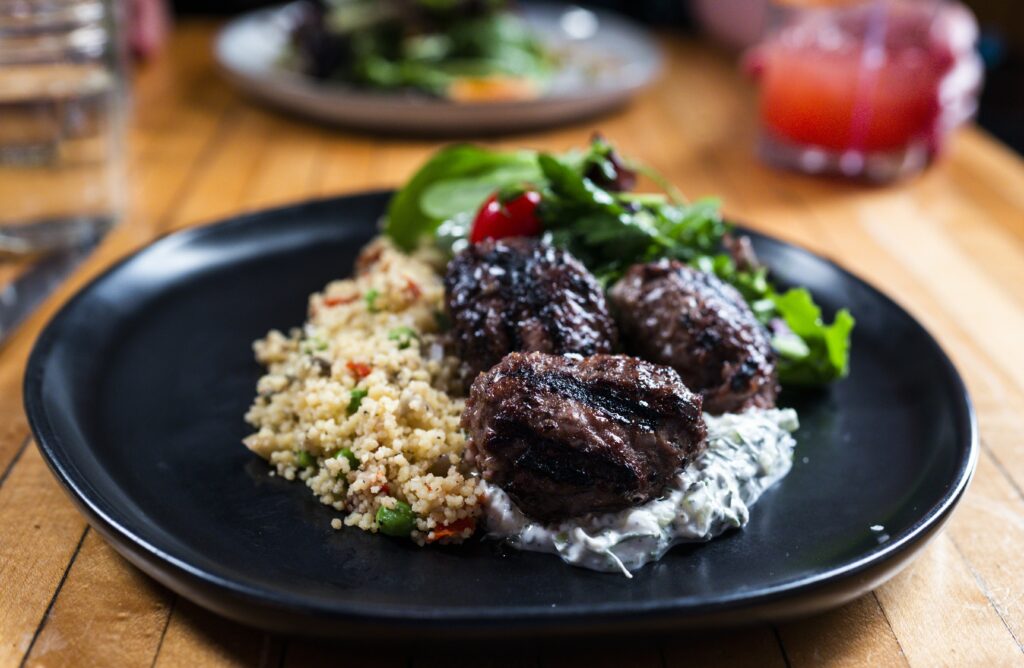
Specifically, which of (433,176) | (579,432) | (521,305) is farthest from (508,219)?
(579,432)

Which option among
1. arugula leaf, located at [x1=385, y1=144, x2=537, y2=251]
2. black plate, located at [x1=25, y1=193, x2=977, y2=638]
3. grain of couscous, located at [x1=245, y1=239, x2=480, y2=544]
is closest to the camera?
black plate, located at [x1=25, y1=193, x2=977, y2=638]

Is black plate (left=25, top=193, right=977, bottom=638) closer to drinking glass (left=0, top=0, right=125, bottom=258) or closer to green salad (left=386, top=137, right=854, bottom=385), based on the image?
green salad (left=386, top=137, right=854, bottom=385)

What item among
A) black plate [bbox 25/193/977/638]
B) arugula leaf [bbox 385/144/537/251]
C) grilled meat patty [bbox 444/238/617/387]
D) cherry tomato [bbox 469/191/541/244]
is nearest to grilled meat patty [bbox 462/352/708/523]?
black plate [bbox 25/193/977/638]

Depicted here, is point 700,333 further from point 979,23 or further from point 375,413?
→ point 979,23

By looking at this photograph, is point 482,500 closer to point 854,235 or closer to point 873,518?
point 873,518

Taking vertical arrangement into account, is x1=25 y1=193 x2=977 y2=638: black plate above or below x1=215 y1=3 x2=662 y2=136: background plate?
above

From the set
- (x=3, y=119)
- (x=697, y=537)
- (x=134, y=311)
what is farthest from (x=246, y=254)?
(x=697, y=537)
